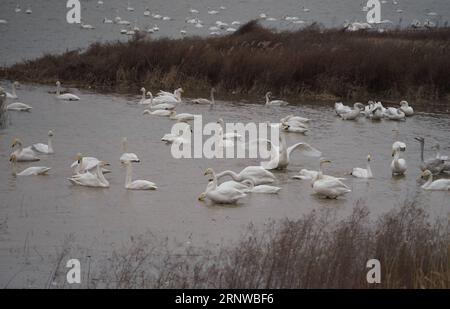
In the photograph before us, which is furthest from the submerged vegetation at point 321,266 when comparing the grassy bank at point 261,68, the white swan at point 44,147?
the grassy bank at point 261,68

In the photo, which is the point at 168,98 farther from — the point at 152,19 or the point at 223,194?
the point at 152,19

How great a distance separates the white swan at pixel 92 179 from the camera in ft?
45.2

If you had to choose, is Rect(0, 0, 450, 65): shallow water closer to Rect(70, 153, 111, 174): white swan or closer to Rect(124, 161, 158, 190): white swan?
Rect(70, 153, 111, 174): white swan

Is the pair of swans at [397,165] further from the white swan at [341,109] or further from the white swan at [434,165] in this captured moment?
the white swan at [341,109]

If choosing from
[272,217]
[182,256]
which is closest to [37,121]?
[272,217]

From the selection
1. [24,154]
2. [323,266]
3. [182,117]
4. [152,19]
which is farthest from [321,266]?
[152,19]

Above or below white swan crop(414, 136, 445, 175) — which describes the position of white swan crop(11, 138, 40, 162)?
above

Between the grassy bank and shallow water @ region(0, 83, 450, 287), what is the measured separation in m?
3.03

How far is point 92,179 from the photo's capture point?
1378 centimetres

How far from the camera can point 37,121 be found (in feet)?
67.1

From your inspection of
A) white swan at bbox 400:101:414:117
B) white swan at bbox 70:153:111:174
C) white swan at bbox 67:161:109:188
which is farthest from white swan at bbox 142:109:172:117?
white swan at bbox 67:161:109:188

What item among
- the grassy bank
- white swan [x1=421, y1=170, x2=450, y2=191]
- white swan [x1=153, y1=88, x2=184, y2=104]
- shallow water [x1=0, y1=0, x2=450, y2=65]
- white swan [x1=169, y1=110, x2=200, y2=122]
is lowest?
white swan [x1=421, y1=170, x2=450, y2=191]

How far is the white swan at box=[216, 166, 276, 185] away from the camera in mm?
14305
